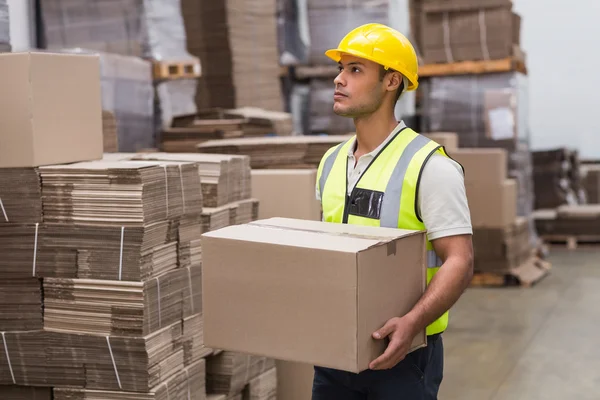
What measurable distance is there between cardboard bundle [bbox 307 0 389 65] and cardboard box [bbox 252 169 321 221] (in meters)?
3.86

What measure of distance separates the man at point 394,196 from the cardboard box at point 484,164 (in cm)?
626

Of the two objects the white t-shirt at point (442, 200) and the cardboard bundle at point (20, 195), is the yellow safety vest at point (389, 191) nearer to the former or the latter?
the white t-shirt at point (442, 200)

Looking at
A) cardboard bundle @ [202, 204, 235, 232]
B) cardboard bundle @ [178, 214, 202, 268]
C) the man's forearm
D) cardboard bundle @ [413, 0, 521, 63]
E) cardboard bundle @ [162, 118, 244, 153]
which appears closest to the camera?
the man's forearm

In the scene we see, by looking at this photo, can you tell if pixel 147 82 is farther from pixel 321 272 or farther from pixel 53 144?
pixel 321 272

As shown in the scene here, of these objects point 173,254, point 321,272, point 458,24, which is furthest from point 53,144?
point 458,24

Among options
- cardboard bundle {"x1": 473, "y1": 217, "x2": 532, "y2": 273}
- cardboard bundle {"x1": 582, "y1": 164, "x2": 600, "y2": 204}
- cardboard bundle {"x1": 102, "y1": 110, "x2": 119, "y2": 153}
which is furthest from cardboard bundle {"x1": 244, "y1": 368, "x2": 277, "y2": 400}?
cardboard bundle {"x1": 582, "y1": 164, "x2": 600, "y2": 204}

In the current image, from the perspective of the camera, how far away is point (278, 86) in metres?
8.64

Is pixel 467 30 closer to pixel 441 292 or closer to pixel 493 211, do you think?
pixel 493 211

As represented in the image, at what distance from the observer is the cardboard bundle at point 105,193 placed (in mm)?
3801

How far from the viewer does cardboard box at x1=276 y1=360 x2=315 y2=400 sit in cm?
503

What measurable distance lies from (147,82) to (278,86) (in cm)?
207

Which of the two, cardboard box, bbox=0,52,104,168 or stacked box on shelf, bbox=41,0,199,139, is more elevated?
stacked box on shelf, bbox=41,0,199,139

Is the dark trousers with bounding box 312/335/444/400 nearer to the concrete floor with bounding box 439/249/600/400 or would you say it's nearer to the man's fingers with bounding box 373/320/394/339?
the man's fingers with bounding box 373/320/394/339

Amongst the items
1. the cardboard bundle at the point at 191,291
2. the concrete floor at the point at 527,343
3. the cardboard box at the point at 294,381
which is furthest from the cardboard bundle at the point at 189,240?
the concrete floor at the point at 527,343
